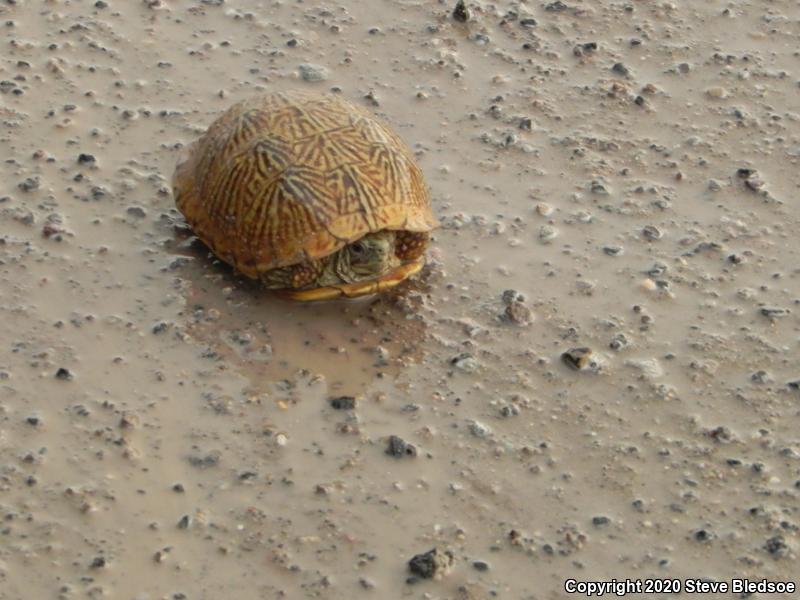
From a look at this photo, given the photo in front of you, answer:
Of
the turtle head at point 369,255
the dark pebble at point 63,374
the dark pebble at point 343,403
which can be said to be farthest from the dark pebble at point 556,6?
the dark pebble at point 63,374

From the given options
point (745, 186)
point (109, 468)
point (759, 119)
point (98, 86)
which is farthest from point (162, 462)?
point (759, 119)

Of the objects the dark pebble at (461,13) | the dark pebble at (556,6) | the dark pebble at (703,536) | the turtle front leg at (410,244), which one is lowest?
the dark pebble at (703,536)

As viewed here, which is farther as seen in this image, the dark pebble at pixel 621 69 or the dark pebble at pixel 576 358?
the dark pebble at pixel 621 69

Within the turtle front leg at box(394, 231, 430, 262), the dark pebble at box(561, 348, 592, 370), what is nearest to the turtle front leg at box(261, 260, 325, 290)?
the turtle front leg at box(394, 231, 430, 262)

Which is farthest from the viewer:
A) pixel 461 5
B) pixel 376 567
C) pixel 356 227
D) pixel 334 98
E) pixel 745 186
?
pixel 461 5

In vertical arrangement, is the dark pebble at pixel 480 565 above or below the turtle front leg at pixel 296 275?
below

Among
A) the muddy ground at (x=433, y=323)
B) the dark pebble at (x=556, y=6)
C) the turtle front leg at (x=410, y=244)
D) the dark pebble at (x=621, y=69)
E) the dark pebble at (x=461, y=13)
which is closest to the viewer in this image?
the muddy ground at (x=433, y=323)

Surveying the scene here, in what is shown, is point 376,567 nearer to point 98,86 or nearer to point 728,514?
point 728,514

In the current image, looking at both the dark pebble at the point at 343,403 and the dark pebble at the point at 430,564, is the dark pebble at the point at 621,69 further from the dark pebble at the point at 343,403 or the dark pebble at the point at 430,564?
the dark pebble at the point at 430,564

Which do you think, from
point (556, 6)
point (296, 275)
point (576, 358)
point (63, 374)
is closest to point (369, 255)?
point (296, 275)
